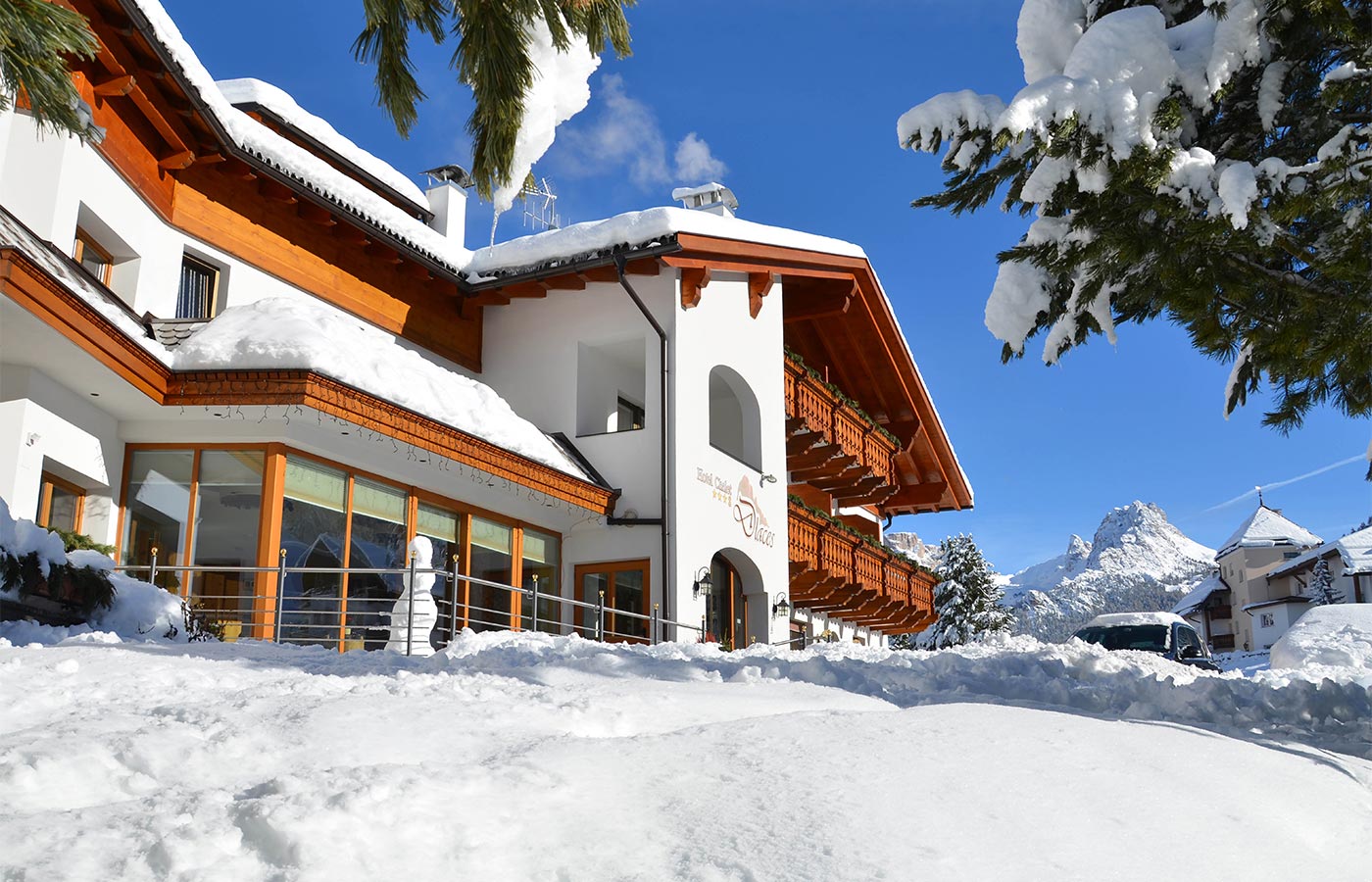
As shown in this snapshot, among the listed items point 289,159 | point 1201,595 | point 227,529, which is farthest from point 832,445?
point 1201,595

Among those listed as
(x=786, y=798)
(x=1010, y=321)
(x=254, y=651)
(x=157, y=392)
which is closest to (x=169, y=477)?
(x=157, y=392)

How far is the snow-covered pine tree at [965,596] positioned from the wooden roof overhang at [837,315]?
19.0 meters

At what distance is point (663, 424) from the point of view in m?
17.5

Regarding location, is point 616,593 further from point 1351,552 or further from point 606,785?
point 1351,552

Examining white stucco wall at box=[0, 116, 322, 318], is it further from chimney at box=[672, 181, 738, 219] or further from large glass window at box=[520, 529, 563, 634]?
chimney at box=[672, 181, 738, 219]

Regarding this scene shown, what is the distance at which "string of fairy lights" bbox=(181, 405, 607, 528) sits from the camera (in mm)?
12883

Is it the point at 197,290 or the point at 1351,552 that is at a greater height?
the point at 1351,552

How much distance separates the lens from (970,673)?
9453 mm

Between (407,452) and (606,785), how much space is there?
430 inches

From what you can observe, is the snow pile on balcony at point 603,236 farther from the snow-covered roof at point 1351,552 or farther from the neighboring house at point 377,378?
the snow-covered roof at point 1351,552

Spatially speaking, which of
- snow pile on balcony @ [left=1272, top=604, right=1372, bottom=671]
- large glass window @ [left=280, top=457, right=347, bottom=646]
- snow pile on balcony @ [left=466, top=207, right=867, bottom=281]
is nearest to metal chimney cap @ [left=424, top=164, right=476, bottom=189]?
snow pile on balcony @ [left=466, top=207, right=867, bottom=281]

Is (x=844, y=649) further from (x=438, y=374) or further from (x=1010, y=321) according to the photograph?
(x=438, y=374)

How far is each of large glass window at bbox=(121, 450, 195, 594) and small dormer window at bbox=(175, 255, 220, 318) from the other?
222cm

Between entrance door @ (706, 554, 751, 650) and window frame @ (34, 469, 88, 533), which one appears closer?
→ window frame @ (34, 469, 88, 533)
